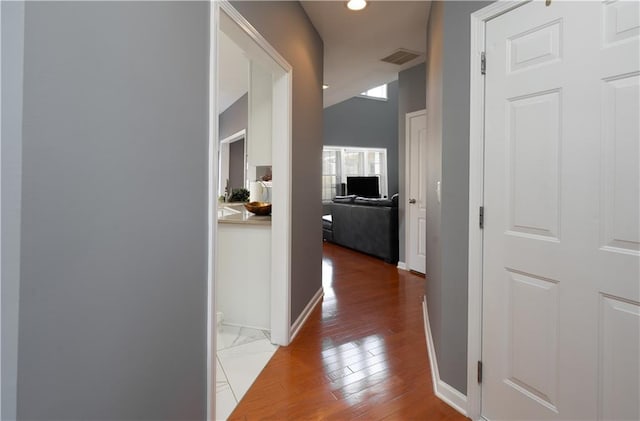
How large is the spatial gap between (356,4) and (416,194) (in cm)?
246

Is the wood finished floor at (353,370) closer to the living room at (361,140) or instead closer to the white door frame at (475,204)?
the white door frame at (475,204)

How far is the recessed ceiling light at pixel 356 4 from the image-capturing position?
269cm

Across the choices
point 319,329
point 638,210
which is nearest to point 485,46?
point 638,210

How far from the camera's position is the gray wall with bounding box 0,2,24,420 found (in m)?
0.70

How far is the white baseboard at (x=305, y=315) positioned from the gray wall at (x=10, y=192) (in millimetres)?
1935

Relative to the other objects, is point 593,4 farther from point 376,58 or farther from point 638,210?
point 376,58

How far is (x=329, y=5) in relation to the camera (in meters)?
2.77

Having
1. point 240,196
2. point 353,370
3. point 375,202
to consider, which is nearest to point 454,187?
point 353,370

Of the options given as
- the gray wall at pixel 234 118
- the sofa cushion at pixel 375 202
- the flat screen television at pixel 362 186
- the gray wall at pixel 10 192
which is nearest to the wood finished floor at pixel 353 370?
the gray wall at pixel 10 192

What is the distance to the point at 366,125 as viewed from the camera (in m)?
9.23

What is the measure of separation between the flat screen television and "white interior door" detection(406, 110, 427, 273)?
4.39 meters

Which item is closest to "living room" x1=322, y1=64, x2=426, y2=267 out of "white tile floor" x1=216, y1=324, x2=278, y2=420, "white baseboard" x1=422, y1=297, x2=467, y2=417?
"white tile floor" x1=216, y1=324, x2=278, y2=420

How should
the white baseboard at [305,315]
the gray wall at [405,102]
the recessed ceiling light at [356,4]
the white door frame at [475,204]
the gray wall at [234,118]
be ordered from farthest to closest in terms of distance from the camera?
the gray wall at [234,118] < the gray wall at [405,102] < the recessed ceiling light at [356,4] < the white baseboard at [305,315] < the white door frame at [475,204]

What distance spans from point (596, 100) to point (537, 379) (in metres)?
1.17
